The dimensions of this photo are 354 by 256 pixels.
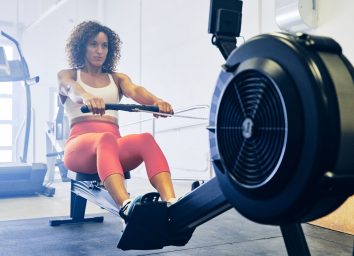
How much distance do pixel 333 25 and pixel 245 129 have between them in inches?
98.1

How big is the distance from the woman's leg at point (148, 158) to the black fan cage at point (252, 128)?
0.72 m

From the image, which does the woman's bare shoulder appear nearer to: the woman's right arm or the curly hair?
the woman's right arm

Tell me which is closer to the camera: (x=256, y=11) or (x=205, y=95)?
(x=256, y=11)

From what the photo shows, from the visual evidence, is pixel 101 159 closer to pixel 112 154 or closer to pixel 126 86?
pixel 112 154

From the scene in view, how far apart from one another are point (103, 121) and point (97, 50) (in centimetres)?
41

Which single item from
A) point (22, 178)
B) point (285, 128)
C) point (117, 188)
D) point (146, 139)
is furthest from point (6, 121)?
point (285, 128)

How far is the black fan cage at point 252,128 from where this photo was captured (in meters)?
0.96

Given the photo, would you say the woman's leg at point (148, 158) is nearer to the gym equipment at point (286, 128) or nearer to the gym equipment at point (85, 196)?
the gym equipment at point (85, 196)

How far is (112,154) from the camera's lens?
1791mm

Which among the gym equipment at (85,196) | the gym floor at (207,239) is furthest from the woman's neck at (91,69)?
the gym floor at (207,239)

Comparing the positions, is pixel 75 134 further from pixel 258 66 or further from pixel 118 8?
pixel 118 8

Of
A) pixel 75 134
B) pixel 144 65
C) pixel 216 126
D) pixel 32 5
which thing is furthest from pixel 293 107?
pixel 32 5

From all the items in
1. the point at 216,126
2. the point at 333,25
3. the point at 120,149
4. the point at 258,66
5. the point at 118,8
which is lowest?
the point at 120,149

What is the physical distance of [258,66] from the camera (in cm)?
99
